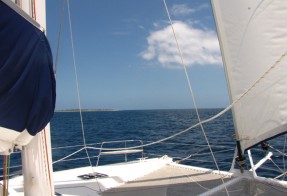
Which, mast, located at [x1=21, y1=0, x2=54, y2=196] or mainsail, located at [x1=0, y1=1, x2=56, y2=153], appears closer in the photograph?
mainsail, located at [x1=0, y1=1, x2=56, y2=153]

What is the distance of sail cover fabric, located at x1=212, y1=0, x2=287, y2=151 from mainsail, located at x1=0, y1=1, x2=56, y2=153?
2.05 meters

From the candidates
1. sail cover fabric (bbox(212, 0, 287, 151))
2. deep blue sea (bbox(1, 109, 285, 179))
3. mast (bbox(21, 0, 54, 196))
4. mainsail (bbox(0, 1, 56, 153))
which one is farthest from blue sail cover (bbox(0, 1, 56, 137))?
deep blue sea (bbox(1, 109, 285, 179))

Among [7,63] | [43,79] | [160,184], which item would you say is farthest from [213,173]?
[7,63]

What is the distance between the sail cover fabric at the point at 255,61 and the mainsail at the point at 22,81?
2.05m

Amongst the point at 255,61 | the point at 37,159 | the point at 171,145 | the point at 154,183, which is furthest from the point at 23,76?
the point at 171,145

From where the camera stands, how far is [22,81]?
1894 millimetres

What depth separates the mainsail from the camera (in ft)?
5.89

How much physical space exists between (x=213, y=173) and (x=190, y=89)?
64.7 inches

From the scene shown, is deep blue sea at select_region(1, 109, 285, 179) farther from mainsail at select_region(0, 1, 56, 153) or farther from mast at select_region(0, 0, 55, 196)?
mainsail at select_region(0, 1, 56, 153)

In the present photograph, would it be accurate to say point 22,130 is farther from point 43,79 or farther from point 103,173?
point 103,173

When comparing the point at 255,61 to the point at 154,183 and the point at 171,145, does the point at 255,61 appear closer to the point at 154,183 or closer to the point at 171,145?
the point at 154,183

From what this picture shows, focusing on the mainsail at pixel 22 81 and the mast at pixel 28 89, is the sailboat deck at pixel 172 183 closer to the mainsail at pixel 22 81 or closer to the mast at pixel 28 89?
the mast at pixel 28 89

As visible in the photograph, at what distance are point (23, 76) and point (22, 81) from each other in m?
0.04

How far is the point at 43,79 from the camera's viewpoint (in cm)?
209
